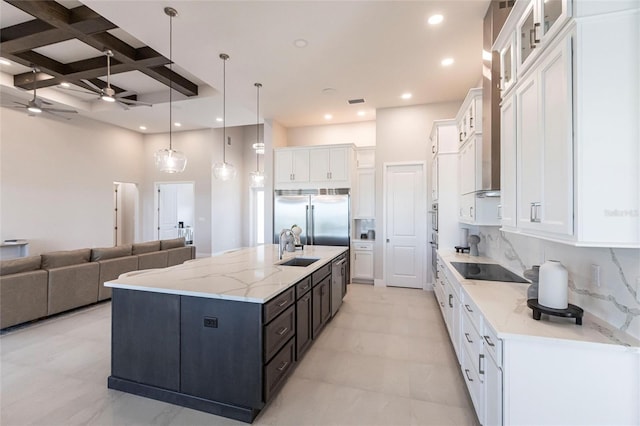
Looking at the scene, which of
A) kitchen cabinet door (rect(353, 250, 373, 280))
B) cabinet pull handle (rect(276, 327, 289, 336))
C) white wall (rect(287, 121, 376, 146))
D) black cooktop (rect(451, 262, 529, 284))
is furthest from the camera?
white wall (rect(287, 121, 376, 146))

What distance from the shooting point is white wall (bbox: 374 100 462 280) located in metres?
5.12

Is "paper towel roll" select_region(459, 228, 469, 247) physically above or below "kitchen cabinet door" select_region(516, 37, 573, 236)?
below

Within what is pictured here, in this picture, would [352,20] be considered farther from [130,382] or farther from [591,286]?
[130,382]

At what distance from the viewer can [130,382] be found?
86.7 inches

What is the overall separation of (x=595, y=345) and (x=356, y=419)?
4.78 feet

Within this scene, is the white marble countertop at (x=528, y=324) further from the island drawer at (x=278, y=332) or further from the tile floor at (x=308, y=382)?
the island drawer at (x=278, y=332)

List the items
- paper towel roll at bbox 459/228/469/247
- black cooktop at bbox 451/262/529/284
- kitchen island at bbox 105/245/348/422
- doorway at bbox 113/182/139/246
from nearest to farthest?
kitchen island at bbox 105/245/348/422
black cooktop at bbox 451/262/529/284
paper towel roll at bbox 459/228/469/247
doorway at bbox 113/182/139/246

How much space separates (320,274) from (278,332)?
3.53 feet

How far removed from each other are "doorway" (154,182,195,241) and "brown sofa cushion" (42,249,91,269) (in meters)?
4.49

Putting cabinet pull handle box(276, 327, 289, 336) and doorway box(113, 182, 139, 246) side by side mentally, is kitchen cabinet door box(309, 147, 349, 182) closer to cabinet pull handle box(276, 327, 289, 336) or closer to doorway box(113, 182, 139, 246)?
cabinet pull handle box(276, 327, 289, 336)

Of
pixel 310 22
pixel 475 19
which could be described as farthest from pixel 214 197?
pixel 475 19

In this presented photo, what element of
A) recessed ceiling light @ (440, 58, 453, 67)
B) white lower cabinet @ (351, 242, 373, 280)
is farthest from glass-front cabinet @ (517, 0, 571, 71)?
white lower cabinet @ (351, 242, 373, 280)

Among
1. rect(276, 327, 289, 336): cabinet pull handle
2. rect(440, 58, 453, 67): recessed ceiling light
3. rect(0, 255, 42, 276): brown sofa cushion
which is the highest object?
rect(440, 58, 453, 67): recessed ceiling light

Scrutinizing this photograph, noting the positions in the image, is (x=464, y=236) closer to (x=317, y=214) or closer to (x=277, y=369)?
(x=317, y=214)
